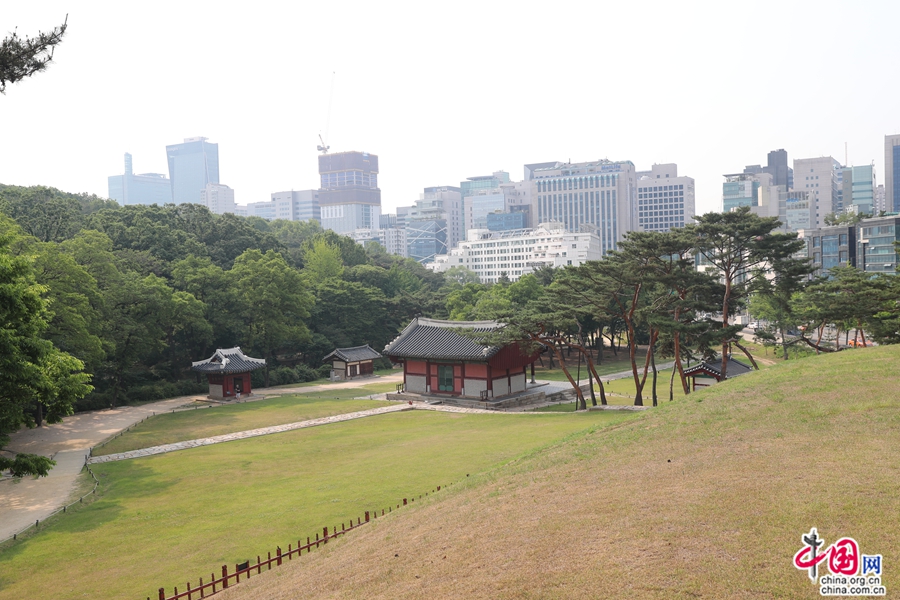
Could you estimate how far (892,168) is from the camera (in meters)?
172

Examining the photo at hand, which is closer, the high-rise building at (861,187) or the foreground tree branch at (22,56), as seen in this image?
the foreground tree branch at (22,56)

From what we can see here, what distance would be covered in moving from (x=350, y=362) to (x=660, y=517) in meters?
45.8

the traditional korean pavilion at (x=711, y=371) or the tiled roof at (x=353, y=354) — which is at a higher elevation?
the traditional korean pavilion at (x=711, y=371)

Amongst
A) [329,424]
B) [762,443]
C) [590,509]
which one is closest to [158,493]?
[329,424]

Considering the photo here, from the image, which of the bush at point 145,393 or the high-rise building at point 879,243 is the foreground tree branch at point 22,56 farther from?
the high-rise building at point 879,243

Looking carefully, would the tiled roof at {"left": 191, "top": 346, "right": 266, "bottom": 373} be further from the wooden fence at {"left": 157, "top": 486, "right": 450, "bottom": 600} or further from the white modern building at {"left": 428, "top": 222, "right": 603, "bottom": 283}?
the white modern building at {"left": 428, "top": 222, "right": 603, "bottom": 283}

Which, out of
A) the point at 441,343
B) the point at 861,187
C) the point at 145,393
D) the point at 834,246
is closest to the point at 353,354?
the point at 441,343

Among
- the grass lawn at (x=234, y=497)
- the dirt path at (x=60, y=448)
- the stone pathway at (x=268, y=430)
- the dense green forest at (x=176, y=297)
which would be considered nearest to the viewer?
the grass lawn at (x=234, y=497)

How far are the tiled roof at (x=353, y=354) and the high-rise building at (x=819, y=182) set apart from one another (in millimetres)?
146414

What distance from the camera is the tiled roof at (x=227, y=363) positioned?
4284cm

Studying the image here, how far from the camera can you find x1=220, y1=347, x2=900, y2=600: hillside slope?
8.07 m

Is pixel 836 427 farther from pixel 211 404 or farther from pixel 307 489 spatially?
pixel 211 404

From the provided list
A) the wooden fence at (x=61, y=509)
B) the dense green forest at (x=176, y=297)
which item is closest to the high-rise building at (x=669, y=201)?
the dense green forest at (x=176, y=297)

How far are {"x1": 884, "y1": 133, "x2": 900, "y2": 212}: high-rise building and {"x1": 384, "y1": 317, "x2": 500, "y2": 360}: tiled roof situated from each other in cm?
17148
